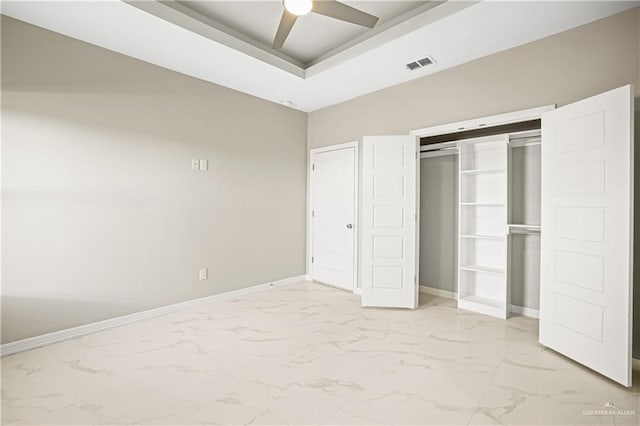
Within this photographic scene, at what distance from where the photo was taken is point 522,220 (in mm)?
3664

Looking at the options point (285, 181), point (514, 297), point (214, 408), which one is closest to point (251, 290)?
point (285, 181)

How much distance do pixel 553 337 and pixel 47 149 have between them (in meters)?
4.93

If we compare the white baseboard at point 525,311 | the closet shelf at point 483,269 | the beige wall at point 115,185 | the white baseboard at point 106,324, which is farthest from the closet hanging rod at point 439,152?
the white baseboard at point 106,324

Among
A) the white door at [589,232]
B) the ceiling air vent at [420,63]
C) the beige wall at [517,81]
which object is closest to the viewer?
the white door at [589,232]

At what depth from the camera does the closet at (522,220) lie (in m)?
2.22

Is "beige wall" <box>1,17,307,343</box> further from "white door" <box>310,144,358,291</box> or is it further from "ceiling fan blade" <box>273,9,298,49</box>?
"ceiling fan blade" <box>273,9,298,49</box>

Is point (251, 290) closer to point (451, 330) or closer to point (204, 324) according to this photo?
point (204, 324)

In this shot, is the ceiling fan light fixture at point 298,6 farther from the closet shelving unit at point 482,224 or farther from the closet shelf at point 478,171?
the closet shelf at point 478,171

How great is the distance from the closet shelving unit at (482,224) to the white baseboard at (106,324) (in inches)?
117

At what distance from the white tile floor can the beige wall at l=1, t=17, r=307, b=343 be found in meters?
0.50

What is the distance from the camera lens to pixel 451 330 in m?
3.18

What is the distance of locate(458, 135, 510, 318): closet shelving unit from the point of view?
12.2 feet

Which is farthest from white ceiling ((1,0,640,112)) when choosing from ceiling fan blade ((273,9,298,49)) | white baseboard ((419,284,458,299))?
white baseboard ((419,284,458,299))

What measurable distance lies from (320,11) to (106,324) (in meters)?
3.67
